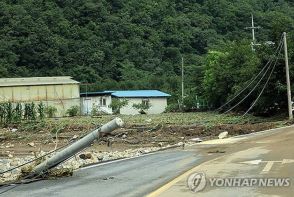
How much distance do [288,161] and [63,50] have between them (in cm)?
7405

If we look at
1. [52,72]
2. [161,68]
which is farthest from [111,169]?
[161,68]

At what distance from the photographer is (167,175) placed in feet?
36.3

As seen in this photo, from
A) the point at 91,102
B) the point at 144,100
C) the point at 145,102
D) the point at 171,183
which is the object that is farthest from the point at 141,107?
the point at 171,183

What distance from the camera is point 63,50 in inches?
3295

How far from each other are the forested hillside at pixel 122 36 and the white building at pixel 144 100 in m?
5.20

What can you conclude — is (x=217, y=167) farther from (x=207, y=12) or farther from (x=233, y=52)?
(x=207, y=12)

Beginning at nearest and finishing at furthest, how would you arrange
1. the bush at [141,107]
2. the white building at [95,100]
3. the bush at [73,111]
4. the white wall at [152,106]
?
the bush at [73,111], the bush at [141,107], the white wall at [152,106], the white building at [95,100]

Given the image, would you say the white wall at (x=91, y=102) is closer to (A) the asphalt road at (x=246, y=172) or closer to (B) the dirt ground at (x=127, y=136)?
(B) the dirt ground at (x=127, y=136)

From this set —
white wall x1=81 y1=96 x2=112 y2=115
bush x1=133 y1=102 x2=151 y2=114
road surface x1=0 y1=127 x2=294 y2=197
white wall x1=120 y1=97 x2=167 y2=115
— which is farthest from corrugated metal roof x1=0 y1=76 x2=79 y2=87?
road surface x1=0 y1=127 x2=294 y2=197

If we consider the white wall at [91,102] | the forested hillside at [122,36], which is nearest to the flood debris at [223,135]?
the white wall at [91,102]

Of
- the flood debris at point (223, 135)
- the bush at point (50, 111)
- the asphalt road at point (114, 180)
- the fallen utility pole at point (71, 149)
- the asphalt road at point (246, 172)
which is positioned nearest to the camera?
the asphalt road at point (246, 172)

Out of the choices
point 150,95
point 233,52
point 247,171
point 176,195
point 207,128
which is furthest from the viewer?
point 150,95

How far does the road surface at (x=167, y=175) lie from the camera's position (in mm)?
8875

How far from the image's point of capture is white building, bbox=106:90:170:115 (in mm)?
66438
